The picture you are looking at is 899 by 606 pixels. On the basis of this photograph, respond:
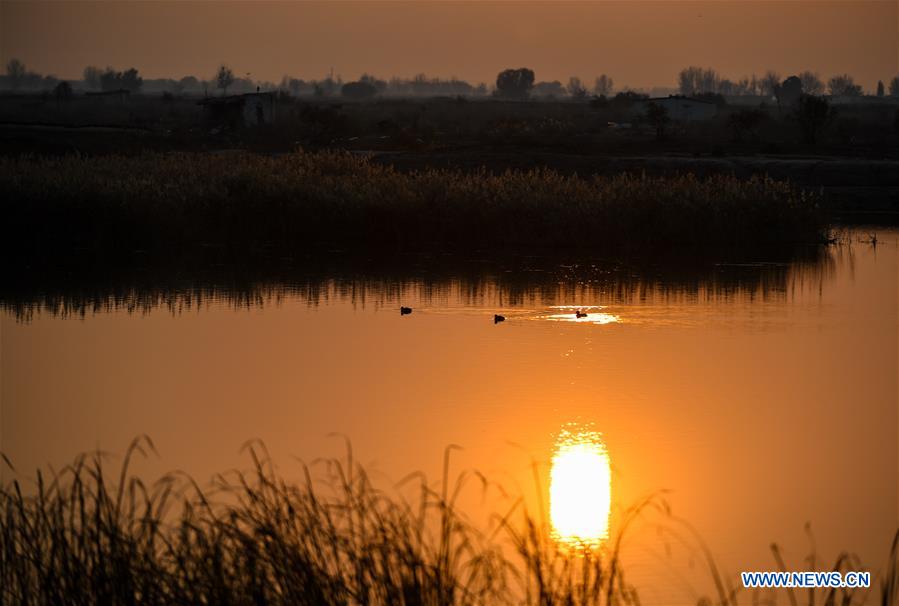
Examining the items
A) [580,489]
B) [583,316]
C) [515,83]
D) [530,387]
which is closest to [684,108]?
[583,316]

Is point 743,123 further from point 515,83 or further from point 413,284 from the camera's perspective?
point 515,83

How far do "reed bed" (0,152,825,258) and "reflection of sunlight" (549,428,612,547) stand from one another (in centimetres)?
1571

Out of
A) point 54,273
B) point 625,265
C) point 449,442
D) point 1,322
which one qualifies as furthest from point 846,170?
point 449,442

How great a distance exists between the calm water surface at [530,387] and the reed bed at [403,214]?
470 cm

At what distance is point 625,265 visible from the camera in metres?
26.1

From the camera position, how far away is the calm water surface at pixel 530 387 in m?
11.3

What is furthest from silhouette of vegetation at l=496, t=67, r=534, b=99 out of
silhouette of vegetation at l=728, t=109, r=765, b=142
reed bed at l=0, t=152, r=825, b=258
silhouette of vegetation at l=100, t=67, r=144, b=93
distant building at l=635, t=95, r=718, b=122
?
reed bed at l=0, t=152, r=825, b=258

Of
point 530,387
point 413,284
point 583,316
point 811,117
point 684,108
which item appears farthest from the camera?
point 684,108

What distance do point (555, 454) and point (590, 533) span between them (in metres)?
2.68

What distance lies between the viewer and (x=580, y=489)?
1091 centimetres

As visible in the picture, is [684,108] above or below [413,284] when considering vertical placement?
above

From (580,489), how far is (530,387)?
4.33 m

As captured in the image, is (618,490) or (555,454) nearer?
(618,490)

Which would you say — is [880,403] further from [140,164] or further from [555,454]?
[140,164]
